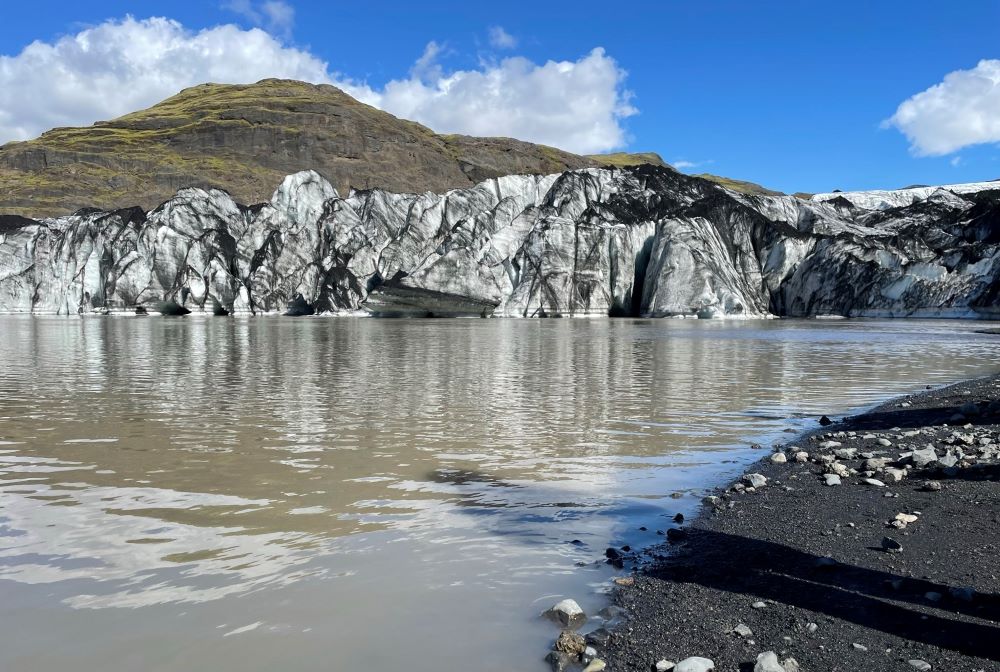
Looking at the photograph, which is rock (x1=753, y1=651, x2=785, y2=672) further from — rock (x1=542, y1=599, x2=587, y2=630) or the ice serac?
the ice serac

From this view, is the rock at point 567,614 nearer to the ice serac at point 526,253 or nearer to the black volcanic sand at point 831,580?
the black volcanic sand at point 831,580

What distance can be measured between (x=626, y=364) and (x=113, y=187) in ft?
376

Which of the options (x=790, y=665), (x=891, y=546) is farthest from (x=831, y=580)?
(x=790, y=665)

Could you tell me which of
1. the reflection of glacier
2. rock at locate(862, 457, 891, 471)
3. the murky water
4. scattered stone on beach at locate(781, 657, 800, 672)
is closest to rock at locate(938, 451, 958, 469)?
rock at locate(862, 457, 891, 471)

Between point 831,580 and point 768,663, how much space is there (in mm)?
1451

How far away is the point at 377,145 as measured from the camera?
124938mm

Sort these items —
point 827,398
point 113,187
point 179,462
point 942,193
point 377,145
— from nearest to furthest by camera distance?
point 179,462 → point 827,398 → point 942,193 → point 113,187 → point 377,145

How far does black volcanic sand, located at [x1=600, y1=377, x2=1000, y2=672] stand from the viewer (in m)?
3.77

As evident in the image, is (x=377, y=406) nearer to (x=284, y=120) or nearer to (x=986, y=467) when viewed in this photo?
(x=986, y=467)

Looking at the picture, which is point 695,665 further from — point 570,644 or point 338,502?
point 338,502

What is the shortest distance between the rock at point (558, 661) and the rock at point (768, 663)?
1.00 meters

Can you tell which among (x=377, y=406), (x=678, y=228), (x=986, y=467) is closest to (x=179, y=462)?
(x=377, y=406)

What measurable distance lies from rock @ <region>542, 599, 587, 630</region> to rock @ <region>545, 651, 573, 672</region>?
0.39 metres

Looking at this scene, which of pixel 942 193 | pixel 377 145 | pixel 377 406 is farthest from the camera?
pixel 377 145
